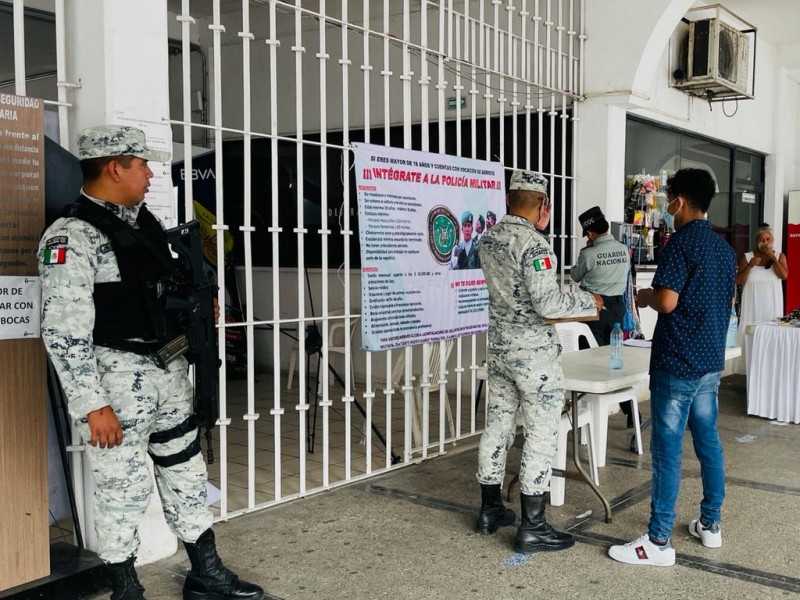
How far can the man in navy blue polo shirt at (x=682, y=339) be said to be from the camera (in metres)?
3.24

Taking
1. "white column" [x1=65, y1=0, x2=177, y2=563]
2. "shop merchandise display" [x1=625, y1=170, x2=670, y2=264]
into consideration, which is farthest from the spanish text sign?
"shop merchandise display" [x1=625, y1=170, x2=670, y2=264]

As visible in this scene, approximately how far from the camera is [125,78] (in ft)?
10.5

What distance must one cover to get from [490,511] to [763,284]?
15.0ft

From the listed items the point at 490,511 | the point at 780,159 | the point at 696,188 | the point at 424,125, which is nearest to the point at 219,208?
the point at 424,125

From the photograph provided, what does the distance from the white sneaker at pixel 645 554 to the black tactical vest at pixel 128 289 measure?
2074 mm

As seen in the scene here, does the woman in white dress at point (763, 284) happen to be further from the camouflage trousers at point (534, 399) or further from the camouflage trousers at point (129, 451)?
the camouflage trousers at point (129, 451)

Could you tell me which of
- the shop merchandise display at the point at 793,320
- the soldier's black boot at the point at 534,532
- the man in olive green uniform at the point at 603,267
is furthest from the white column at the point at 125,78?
the shop merchandise display at the point at 793,320

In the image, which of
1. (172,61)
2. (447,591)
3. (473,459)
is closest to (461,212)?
(473,459)

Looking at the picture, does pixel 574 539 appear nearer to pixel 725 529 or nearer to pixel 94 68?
pixel 725 529

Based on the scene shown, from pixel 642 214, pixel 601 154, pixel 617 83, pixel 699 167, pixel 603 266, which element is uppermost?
pixel 617 83

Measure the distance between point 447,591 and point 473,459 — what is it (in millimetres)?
1996

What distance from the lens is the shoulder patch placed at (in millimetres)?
2566

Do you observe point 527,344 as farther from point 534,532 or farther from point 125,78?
point 125,78

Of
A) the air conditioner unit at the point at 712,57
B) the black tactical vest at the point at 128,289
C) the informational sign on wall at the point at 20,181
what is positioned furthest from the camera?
the air conditioner unit at the point at 712,57
